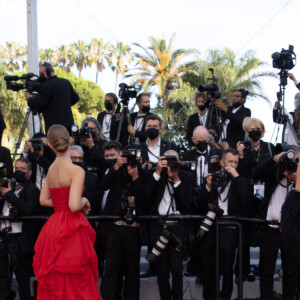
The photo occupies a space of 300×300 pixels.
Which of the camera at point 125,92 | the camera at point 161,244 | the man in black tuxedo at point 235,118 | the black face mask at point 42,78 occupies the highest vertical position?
the black face mask at point 42,78

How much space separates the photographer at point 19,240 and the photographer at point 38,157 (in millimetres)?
314

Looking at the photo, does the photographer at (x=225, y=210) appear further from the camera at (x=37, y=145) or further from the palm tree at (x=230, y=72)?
the palm tree at (x=230, y=72)

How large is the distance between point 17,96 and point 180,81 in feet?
25.2

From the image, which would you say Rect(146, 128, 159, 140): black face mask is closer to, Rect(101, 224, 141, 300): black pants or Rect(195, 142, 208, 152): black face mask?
Rect(195, 142, 208, 152): black face mask

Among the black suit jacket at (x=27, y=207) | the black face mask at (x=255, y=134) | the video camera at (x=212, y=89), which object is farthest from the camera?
the video camera at (x=212, y=89)

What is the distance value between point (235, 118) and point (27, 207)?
10.3 feet

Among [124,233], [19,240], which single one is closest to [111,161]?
[124,233]

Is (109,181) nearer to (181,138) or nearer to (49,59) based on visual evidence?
(181,138)

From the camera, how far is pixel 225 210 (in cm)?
568

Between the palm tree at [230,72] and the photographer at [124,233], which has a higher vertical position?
the palm tree at [230,72]

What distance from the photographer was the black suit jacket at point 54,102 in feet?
23.6

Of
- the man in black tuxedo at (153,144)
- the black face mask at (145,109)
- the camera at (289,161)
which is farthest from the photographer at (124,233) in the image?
the black face mask at (145,109)

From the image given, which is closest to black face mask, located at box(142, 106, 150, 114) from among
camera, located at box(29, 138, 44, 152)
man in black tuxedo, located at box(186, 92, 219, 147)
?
man in black tuxedo, located at box(186, 92, 219, 147)

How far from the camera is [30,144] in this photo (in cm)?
632
